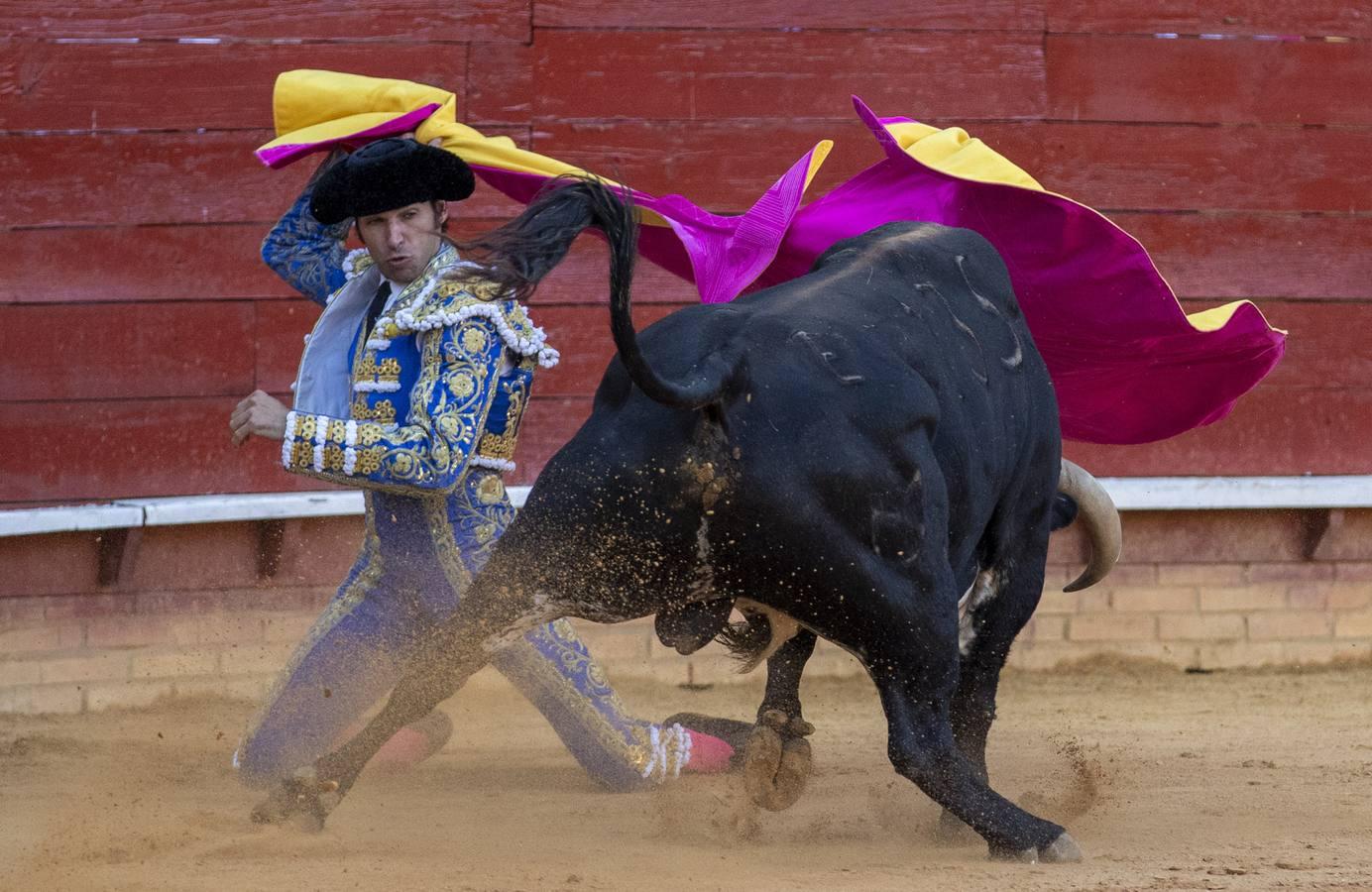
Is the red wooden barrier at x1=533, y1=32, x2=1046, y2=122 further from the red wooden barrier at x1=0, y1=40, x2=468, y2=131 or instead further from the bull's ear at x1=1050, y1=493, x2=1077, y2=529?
the bull's ear at x1=1050, y1=493, x2=1077, y2=529

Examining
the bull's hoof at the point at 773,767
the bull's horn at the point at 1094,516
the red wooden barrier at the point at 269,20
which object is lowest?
the bull's hoof at the point at 773,767

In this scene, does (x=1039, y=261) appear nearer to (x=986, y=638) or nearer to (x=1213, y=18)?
(x=986, y=638)

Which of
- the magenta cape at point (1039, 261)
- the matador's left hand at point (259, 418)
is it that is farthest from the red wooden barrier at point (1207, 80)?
the matador's left hand at point (259, 418)

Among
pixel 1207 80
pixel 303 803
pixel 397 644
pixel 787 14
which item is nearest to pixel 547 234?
pixel 397 644

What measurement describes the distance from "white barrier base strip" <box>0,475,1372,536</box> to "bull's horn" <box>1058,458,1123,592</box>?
1194 millimetres

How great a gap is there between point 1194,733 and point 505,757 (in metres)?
1.74

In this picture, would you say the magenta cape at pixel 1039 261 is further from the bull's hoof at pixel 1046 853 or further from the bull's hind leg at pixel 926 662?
the bull's hoof at pixel 1046 853

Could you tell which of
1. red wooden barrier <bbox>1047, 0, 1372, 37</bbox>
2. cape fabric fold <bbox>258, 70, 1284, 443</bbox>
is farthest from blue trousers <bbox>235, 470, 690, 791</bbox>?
red wooden barrier <bbox>1047, 0, 1372, 37</bbox>

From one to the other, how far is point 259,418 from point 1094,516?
1.85 meters

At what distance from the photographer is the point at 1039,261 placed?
11.7 feet

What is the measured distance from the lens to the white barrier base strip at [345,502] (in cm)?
443

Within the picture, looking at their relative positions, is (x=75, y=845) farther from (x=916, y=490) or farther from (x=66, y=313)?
(x=66, y=313)

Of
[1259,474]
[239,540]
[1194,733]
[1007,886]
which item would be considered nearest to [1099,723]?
[1194,733]

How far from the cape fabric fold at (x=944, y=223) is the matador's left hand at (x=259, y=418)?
0.64 meters
